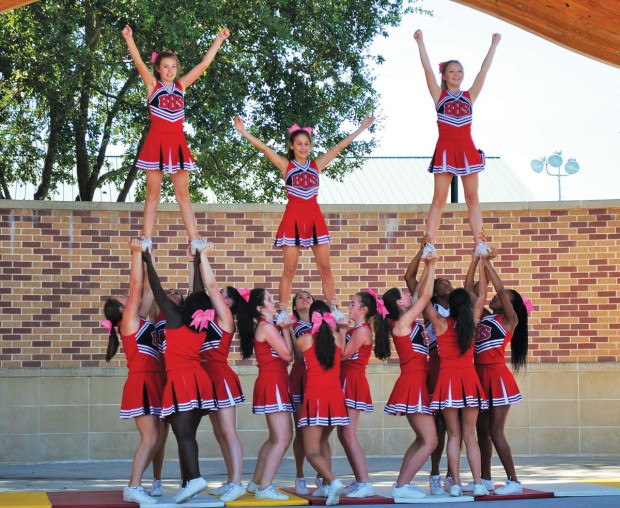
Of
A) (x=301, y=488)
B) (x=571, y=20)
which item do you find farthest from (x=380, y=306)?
(x=571, y=20)

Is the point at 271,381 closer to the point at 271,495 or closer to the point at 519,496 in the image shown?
the point at 271,495

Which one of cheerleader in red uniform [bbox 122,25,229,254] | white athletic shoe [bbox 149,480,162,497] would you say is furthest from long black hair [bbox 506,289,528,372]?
white athletic shoe [bbox 149,480,162,497]

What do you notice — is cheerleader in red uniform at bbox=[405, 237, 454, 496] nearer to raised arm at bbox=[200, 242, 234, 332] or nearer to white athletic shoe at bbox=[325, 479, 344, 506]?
white athletic shoe at bbox=[325, 479, 344, 506]

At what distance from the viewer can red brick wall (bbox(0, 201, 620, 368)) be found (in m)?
11.6

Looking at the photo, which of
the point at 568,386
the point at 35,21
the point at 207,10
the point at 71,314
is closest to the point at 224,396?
the point at 71,314

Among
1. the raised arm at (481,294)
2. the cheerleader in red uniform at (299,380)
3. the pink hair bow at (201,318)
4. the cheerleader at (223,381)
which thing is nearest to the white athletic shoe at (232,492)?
the cheerleader at (223,381)

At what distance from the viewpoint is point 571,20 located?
8.89 meters

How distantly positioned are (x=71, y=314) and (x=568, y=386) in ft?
18.6

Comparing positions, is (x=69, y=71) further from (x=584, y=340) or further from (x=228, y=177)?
(x=584, y=340)

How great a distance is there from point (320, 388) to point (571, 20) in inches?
147

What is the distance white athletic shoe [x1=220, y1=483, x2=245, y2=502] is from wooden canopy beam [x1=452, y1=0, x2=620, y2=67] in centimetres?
444

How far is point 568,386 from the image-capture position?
12148mm

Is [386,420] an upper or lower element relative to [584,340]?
lower

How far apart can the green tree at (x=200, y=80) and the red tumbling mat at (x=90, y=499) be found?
616cm
